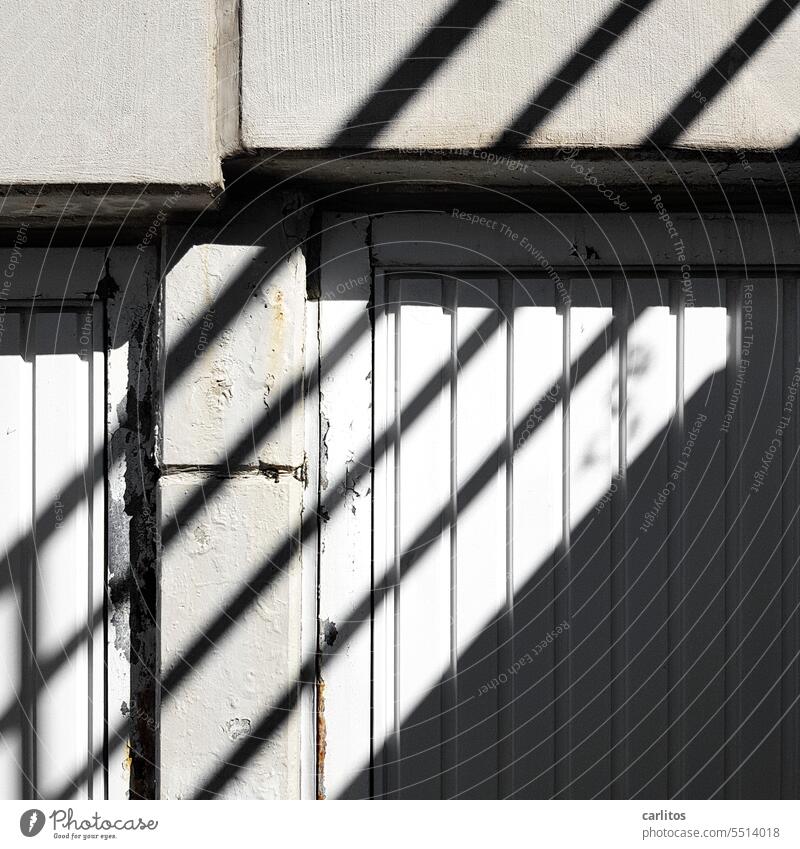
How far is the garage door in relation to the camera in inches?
66.8

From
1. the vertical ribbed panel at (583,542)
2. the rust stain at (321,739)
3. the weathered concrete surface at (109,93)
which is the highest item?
the weathered concrete surface at (109,93)

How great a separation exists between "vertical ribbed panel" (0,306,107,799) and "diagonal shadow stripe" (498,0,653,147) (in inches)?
41.8

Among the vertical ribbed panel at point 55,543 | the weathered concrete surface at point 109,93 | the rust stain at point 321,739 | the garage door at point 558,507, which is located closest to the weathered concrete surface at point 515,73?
the weathered concrete surface at point 109,93

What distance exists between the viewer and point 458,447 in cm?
171

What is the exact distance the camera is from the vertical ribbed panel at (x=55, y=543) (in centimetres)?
173

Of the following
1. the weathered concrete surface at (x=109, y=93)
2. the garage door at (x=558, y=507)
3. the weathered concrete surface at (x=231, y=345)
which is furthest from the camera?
the garage door at (x=558, y=507)

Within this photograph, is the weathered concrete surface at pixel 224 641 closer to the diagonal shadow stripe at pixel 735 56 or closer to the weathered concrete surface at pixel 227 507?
the weathered concrete surface at pixel 227 507

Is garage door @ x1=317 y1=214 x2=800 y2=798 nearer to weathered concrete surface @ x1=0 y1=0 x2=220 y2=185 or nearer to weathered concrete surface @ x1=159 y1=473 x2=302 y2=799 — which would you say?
weathered concrete surface @ x1=159 y1=473 x2=302 y2=799

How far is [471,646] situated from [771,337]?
1.01 meters

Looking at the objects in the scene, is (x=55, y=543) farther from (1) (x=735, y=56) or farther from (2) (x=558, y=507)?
(1) (x=735, y=56)

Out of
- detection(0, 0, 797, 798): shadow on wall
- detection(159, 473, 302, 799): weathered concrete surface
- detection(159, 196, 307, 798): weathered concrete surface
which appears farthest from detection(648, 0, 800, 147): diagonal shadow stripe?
detection(159, 473, 302, 799): weathered concrete surface

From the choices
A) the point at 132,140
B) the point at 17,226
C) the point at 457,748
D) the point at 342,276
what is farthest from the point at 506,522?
the point at 17,226

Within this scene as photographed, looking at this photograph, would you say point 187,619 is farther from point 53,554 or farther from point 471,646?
point 471,646

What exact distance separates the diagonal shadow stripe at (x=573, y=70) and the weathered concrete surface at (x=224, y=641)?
2.96ft
